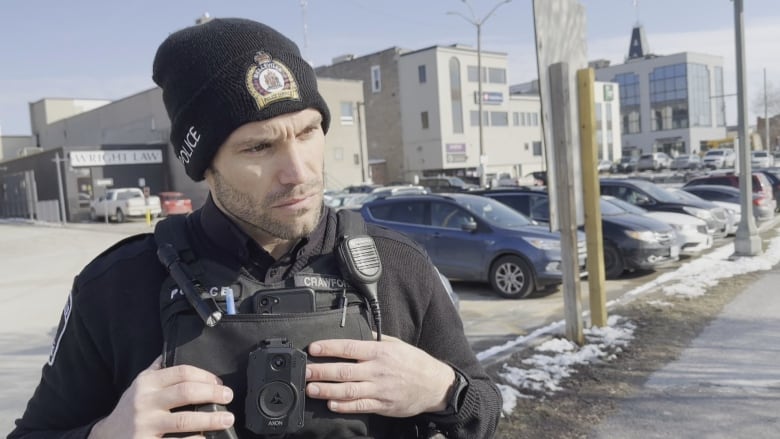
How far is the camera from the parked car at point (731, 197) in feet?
52.1

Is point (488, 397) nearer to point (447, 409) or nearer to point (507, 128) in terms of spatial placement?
point (447, 409)

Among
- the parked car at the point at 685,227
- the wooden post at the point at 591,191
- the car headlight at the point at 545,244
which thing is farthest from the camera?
the parked car at the point at 685,227

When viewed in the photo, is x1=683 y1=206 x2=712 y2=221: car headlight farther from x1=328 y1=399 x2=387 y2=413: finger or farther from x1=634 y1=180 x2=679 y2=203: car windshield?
x1=328 y1=399 x2=387 y2=413: finger

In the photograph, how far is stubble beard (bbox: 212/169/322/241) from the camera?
1.48m

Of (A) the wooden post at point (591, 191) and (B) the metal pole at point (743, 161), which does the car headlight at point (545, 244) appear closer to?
(A) the wooden post at point (591, 191)

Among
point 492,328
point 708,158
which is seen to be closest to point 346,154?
point 708,158

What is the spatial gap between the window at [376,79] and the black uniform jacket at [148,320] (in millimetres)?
53297

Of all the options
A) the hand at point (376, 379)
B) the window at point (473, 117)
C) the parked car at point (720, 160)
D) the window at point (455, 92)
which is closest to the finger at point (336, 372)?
the hand at point (376, 379)

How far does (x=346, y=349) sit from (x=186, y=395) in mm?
338

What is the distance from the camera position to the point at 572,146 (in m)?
6.12

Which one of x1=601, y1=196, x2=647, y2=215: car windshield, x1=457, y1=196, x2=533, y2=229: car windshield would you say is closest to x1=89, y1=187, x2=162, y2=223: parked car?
x1=457, y1=196, x2=533, y2=229: car windshield

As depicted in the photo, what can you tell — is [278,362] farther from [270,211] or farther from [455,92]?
[455,92]

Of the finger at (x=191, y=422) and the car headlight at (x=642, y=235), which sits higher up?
the finger at (x=191, y=422)

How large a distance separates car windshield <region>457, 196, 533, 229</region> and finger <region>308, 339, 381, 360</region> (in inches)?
322
